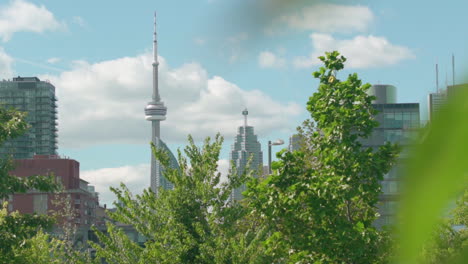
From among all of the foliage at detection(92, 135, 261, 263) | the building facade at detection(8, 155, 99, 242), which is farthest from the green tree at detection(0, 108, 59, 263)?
the building facade at detection(8, 155, 99, 242)

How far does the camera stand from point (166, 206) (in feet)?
61.9

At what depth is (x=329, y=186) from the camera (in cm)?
1487

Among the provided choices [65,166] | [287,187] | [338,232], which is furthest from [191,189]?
[65,166]

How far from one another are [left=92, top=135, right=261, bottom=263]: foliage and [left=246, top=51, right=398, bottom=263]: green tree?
1967 mm

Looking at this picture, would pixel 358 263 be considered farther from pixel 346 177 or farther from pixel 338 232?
pixel 346 177

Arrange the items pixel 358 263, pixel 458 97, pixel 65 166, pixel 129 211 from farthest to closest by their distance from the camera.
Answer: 1. pixel 65 166
2. pixel 129 211
3. pixel 358 263
4. pixel 458 97

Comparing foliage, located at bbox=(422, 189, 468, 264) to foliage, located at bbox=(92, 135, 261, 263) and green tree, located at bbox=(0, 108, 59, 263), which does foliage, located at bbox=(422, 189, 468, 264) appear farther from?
green tree, located at bbox=(0, 108, 59, 263)

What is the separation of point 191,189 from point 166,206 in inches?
37.2

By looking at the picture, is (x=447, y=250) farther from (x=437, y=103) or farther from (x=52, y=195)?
(x=52, y=195)

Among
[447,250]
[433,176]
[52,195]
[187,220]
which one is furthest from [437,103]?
[52,195]

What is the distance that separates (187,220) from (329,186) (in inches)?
203

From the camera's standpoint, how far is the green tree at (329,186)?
14883mm

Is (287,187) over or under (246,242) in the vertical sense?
over

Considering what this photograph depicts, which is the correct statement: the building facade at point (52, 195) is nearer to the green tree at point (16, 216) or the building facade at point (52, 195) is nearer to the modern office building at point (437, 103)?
the green tree at point (16, 216)
